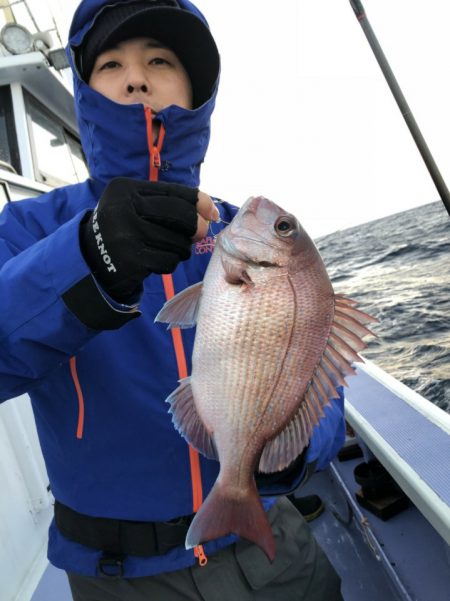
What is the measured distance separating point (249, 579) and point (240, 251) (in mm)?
1280

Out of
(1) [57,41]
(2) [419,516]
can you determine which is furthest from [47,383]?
(1) [57,41]

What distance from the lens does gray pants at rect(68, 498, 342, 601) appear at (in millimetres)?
1651

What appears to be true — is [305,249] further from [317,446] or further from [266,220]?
[317,446]

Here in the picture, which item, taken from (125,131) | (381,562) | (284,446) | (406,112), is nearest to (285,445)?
(284,446)

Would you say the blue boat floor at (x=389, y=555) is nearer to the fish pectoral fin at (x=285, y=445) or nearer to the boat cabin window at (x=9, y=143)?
the fish pectoral fin at (x=285, y=445)

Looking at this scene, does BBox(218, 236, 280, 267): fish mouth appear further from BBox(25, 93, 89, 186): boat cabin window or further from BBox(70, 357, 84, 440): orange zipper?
BBox(25, 93, 89, 186): boat cabin window

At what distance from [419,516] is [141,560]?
2.00 m

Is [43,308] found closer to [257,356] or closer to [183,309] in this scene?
[183,309]

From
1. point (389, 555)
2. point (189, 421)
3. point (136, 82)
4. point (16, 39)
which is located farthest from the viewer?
point (16, 39)

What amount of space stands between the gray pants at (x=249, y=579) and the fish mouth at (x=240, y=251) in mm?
1141

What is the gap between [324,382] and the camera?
143cm

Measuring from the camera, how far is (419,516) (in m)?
2.83

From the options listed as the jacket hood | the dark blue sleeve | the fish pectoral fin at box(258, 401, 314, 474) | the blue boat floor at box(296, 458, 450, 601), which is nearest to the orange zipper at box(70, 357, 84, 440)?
the dark blue sleeve

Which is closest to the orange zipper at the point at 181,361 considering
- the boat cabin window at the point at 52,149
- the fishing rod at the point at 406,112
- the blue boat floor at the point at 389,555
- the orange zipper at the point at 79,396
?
the orange zipper at the point at 79,396
